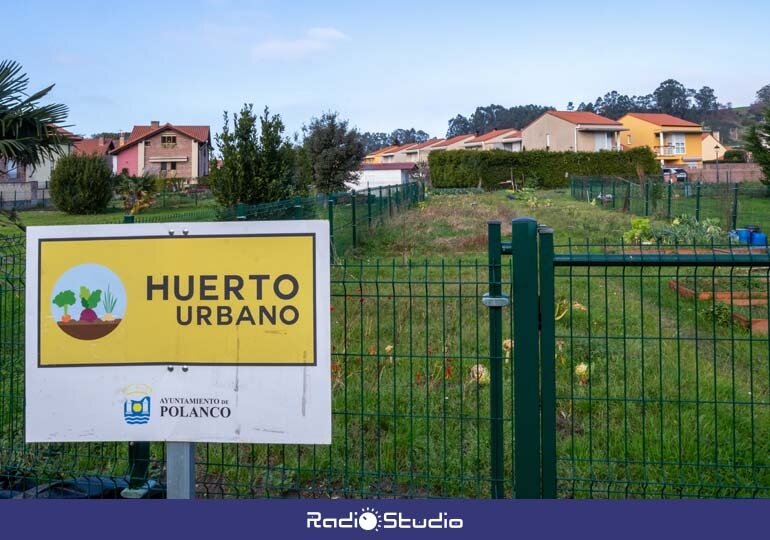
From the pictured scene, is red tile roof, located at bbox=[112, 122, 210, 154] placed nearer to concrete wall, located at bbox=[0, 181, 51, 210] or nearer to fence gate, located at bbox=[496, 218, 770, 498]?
concrete wall, located at bbox=[0, 181, 51, 210]

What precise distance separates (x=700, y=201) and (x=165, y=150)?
5247 cm

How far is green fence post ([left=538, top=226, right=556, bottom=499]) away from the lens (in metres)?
3.42

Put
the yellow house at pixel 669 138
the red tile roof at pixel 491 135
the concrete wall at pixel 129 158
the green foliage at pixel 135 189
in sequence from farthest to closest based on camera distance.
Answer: the red tile roof at pixel 491 135 < the yellow house at pixel 669 138 < the concrete wall at pixel 129 158 < the green foliage at pixel 135 189

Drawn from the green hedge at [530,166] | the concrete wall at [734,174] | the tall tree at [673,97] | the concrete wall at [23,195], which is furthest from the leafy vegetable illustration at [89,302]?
the tall tree at [673,97]

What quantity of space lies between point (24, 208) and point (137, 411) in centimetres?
4239

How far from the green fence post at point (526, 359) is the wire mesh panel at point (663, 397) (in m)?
0.21

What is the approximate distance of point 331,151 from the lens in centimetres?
3369

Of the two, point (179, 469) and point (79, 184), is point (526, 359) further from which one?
point (79, 184)

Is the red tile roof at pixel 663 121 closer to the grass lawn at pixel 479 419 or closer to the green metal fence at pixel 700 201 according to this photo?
the green metal fence at pixel 700 201

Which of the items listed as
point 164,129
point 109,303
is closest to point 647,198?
point 109,303

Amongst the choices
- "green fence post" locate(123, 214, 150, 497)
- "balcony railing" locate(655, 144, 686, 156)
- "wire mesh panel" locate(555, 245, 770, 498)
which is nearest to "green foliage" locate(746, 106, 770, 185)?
"wire mesh panel" locate(555, 245, 770, 498)

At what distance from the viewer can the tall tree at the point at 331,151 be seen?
33.8m

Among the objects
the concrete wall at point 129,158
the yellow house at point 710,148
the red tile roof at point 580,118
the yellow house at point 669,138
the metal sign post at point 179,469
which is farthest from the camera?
the yellow house at point 710,148

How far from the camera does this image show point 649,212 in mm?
22750
